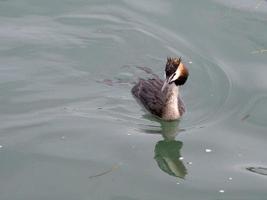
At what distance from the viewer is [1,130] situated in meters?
9.78

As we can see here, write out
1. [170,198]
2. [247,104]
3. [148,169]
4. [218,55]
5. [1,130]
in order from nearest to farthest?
[170,198] < [148,169] < [1,130] < [247,104] < [218,55]

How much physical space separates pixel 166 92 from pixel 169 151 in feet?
4.23

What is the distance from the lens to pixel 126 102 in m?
10.9

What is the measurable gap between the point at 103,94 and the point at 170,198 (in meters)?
2.93

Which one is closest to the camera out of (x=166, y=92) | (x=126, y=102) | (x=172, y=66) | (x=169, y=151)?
(x=169, y=151)

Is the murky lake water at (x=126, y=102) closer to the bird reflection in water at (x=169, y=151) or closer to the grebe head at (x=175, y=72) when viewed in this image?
the bird reflection in water at (x=169, y=151)

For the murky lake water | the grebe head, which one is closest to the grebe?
the grebe head

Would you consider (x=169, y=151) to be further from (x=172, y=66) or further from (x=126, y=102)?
(x=126, y=102)

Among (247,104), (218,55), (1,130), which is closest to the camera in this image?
(1,130)

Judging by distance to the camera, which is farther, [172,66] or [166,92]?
[166,92]

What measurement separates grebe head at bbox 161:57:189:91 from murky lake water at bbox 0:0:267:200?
0.57 metres

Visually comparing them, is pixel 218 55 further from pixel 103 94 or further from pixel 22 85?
pixel 22 85

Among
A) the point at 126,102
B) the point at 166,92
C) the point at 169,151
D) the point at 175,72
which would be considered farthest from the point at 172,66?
the point at 169,151

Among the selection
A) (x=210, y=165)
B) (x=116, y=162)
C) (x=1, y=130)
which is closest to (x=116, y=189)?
(x=116, y=162)
